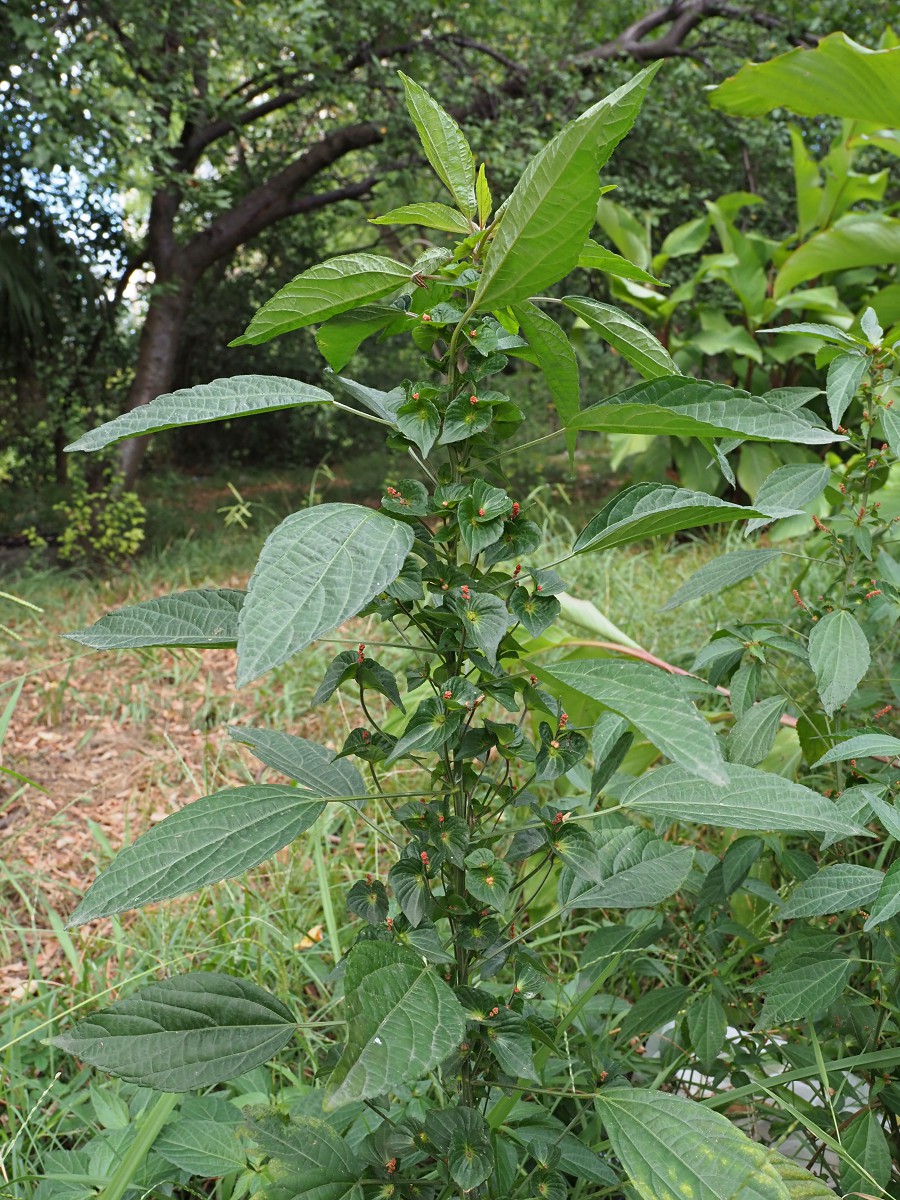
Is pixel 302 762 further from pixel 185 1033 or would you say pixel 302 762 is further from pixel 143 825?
pixel 143 825

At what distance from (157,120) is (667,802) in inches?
164

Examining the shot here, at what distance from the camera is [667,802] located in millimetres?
740

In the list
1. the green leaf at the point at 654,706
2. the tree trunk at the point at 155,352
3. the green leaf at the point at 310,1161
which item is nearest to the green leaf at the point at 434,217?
the green leaf at the point at 654,706

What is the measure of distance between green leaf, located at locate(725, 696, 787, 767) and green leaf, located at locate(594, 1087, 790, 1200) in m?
0.40

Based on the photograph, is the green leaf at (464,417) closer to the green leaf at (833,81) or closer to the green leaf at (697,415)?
the green leaf at (697,415)

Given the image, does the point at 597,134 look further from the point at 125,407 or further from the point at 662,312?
the point at 125,407

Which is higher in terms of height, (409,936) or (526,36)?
(526,36)

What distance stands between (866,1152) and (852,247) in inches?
121

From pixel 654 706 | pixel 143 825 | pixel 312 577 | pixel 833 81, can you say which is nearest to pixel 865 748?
pixel 654 706

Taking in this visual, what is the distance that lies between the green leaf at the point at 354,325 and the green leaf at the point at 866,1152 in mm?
886

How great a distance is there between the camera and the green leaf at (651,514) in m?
0.58

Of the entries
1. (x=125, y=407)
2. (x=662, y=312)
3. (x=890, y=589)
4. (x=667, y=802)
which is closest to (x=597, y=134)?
(x=667, y=802)

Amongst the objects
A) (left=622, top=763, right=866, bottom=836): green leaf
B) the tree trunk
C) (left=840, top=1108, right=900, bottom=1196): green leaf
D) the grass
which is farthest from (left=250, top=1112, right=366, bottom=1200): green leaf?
the tree trunk

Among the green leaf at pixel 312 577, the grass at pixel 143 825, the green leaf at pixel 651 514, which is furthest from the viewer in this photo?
the grass at pixel 143 825
